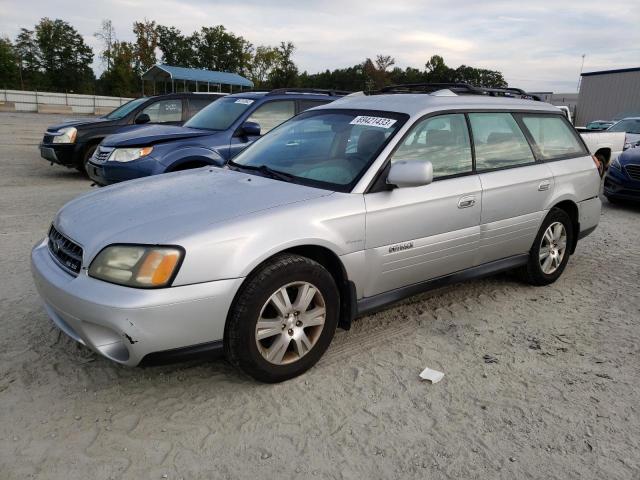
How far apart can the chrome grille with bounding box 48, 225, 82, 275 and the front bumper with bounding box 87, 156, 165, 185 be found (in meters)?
3.37

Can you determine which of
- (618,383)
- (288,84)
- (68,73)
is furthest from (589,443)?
(68,73)

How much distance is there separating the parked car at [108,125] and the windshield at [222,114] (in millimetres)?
2214

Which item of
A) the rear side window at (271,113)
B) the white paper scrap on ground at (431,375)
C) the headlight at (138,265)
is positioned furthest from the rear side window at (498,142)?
the rear side window at (271,113)

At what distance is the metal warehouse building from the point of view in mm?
34344

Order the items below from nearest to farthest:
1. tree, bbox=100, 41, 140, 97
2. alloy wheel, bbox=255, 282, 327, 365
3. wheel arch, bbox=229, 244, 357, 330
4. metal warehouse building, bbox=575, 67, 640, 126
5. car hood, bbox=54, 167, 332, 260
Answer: car hood, bbox=54, 167, 332, 260 → alloy wheel, bbox=255, 282, 327, 365 → wheel arch, bbox=229, 244, 357, 330 → metal warehouse building, bbox=575, 67, 640, 126 → tree, bbox=100, 41, 140, 97

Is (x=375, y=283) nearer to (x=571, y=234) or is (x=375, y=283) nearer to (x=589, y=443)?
(x=589, y=443)

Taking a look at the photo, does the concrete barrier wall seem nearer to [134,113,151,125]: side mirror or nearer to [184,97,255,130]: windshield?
[134,113,151,125]: side mirror

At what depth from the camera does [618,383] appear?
3.15 metres

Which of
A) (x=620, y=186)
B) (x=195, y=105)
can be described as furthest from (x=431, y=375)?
(x=195, y=105)

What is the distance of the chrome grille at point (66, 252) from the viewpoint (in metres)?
2.84

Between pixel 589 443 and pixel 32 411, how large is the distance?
283cm

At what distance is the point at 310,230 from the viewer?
299 cm

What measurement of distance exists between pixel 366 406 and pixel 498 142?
8.10 feet

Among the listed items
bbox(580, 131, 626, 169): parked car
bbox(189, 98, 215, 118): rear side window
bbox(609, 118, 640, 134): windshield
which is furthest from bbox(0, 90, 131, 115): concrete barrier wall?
bbox(580, 131, 626, 169): parked car
